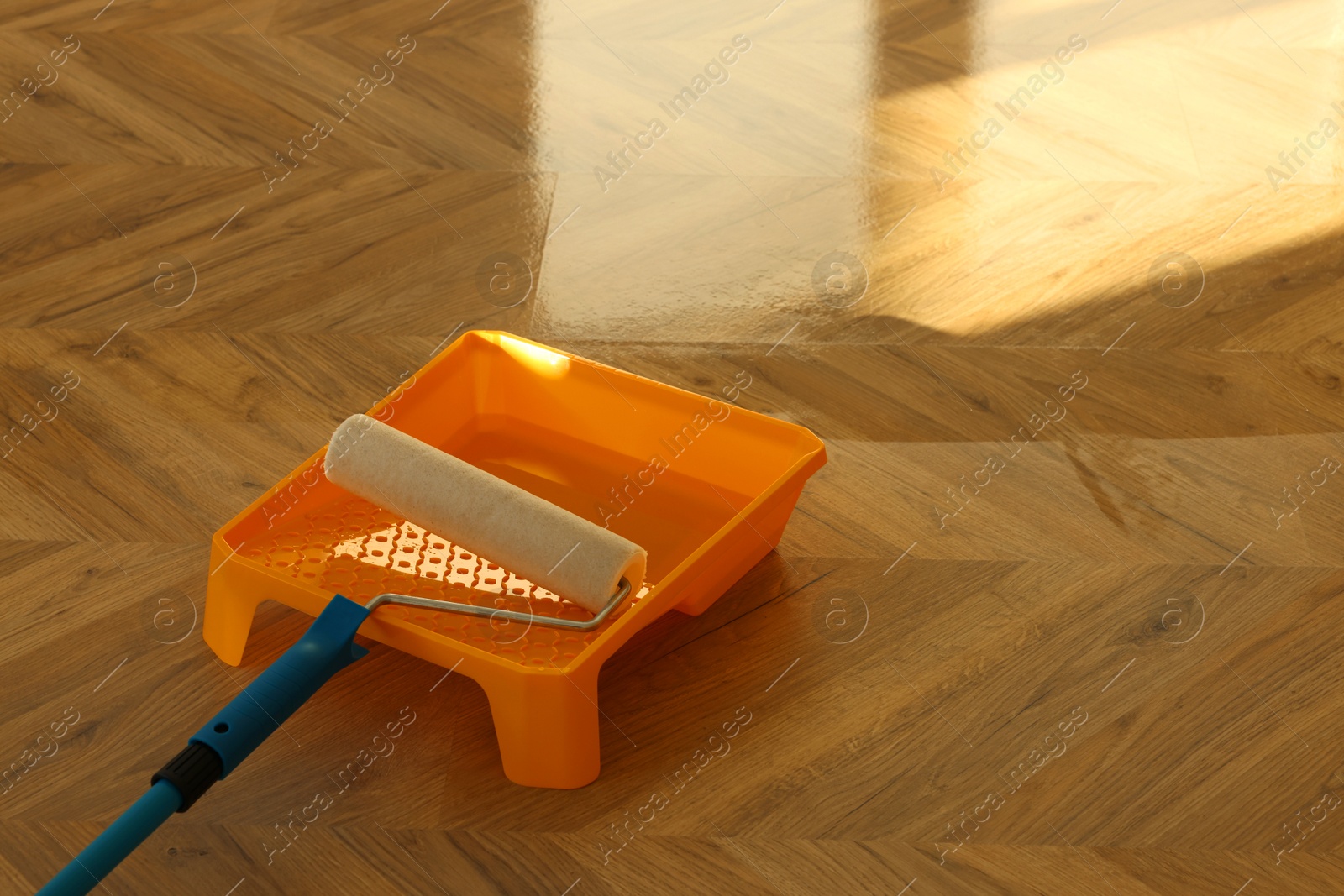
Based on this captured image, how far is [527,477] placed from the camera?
3.35ft

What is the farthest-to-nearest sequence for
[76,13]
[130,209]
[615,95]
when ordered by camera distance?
[76,13] < [615,95] < [130,209]

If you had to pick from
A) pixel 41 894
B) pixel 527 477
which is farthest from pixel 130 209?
pixel 41 894

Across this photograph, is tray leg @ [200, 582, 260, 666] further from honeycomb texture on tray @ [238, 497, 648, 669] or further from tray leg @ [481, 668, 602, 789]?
tray leg @ [481, 668, 602, 789]

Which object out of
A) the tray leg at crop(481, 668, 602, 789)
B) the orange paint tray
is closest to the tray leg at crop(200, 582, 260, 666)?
the orange paint tray

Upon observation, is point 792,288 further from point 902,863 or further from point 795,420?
point 902,863

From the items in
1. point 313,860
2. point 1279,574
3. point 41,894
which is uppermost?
point 41,894

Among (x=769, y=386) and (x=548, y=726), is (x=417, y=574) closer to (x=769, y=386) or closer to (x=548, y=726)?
(x=548, y=726)

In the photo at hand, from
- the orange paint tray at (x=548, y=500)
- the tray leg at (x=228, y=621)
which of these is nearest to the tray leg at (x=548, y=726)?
the orange paint tray at (x=548, y=500)

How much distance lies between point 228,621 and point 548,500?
0.76 feet

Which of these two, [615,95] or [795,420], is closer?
[795,420]

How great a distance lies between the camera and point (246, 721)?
76 centimetres

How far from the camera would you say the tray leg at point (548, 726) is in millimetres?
800

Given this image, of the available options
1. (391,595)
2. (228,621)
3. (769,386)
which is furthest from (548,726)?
(769,386)

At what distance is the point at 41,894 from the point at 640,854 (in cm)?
32
